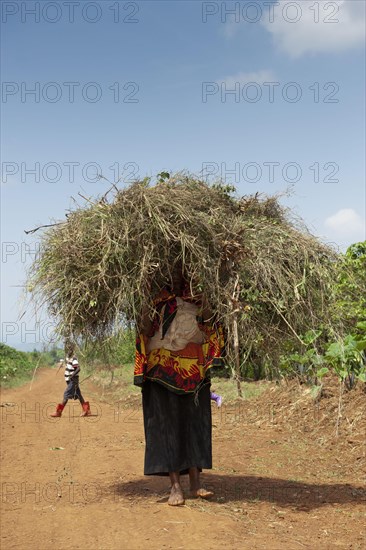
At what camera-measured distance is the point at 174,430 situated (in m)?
5.95

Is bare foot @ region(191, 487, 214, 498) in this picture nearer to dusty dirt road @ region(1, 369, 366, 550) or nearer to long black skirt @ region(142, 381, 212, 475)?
dusty dirt road @ region(1, 369, 366, 550)

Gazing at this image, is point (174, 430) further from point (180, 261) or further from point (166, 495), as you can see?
point (180, 261)

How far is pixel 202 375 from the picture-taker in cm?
595

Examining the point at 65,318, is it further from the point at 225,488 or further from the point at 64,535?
the point at 225,488

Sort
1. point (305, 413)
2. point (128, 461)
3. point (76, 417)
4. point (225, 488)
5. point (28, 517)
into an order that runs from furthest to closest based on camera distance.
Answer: point (76, 417) → point (305, 413) → point (128, 461) → point (225, 488) → point (28, 517)

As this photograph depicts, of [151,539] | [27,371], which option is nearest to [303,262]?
[151,539]

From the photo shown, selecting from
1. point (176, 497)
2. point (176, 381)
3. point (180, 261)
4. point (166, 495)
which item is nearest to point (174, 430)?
point (176, 381)

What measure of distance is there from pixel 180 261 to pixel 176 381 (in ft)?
3.47

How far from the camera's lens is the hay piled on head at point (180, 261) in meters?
5.39

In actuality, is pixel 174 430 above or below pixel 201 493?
above

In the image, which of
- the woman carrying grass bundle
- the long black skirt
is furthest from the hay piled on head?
the long black skirt

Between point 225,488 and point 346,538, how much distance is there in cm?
168

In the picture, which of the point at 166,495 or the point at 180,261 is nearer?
the point at 180,261

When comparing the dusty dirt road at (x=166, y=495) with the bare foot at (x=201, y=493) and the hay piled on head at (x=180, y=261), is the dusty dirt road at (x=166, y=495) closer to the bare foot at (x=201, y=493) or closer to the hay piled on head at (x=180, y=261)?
the bare foot at (x=201, y=493)
